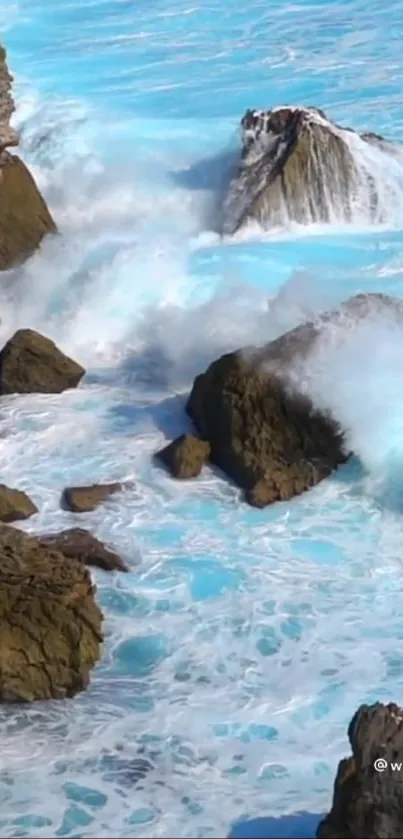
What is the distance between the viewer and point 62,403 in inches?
418

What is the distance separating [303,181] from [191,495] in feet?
16.7

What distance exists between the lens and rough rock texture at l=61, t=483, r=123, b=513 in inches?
361

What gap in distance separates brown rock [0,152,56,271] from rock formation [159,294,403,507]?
3.63 m

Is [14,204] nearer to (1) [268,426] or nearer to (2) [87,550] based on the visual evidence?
(1) [268,426]

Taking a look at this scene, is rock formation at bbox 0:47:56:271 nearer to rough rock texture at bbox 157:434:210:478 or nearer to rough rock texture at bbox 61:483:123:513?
rough rock texture at bbox 157:434:210:478

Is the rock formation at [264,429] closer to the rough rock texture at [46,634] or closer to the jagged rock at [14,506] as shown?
the jagged rock at [14,506]

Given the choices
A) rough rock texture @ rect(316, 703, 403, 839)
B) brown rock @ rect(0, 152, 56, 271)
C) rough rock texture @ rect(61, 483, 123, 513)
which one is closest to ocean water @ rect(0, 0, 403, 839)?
rough rock texture @ rect(61, 483, 123, 513)

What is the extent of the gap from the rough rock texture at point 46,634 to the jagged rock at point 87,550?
84cm

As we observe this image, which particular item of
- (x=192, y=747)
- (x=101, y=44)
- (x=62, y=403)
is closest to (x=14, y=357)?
(x=62, y=403)

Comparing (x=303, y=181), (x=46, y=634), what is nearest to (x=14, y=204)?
(x=303, y=181)

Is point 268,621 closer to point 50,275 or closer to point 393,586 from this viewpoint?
point 393,586

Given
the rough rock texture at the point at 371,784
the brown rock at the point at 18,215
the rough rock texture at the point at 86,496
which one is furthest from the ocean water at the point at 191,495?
the rough rock texture at the point at 371,784

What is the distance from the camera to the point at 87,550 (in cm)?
A: 853

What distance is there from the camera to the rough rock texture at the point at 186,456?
9547 millimetres
